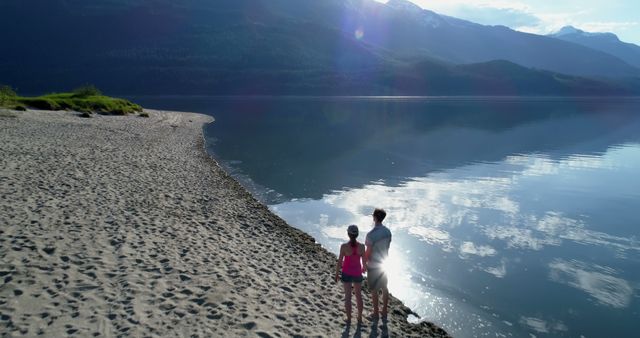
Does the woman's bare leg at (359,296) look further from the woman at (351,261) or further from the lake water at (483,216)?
the lake water at (483,216)

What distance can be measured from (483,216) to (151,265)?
17.9 m

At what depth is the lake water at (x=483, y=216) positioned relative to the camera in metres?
13.6

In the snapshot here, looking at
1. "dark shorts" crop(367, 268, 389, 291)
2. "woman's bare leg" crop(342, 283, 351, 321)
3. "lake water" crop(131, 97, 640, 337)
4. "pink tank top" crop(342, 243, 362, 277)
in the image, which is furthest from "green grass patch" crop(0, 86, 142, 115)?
"dark shorts" crop(367, 268, 389, 291)

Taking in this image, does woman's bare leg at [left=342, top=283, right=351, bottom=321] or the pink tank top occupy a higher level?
the pink tank top

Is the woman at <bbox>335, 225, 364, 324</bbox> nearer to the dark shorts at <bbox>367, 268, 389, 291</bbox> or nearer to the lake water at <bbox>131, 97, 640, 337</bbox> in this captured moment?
the dark shorts at <bbox>367, 268, 389, 291</bbox>

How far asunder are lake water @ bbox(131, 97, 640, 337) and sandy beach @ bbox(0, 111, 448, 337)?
2855mm

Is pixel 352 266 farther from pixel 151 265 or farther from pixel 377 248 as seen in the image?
pixel 151 265

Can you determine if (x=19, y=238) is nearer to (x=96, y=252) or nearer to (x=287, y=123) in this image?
(x=96, y=252)

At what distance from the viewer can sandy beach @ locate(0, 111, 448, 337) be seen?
9133 mm

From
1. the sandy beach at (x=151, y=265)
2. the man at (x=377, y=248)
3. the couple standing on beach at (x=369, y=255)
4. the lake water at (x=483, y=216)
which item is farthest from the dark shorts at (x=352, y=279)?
Result: the lake water at (x=483, y=216)

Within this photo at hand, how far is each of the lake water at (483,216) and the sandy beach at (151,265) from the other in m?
2.86

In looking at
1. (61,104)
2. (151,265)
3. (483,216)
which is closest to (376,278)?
(151,265)

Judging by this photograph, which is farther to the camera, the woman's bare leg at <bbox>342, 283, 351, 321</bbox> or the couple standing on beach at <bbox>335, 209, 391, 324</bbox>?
the woman's bare leg at <bbox>342, 283, 351, 321</bbox>

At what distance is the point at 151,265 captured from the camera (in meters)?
11.7
